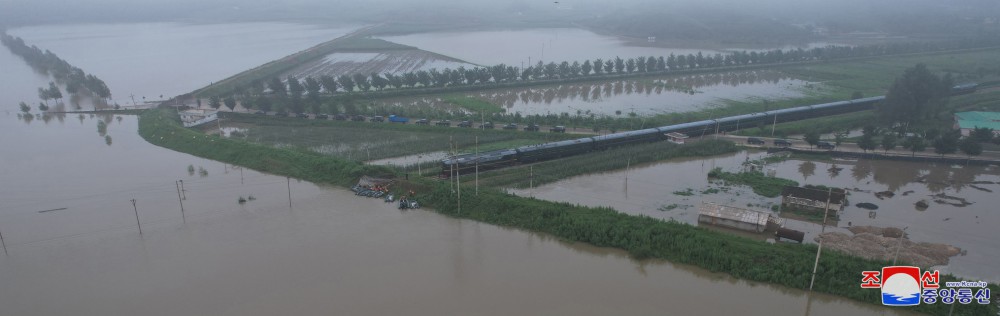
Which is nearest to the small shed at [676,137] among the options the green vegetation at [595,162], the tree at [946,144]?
the green vegetation at [595,162]

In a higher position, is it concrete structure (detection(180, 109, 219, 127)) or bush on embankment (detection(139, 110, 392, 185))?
concrete structure (detection(180, 109, 219, 127))

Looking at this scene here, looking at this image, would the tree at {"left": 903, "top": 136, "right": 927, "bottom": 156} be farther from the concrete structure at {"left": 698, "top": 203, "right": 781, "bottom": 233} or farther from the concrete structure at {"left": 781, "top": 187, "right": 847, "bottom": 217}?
the concrete structure at {"left": 698, "top": 203, "right": 781, "bottom": 233}

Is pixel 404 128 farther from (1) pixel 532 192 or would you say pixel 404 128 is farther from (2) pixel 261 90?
(2) pixel 261 90

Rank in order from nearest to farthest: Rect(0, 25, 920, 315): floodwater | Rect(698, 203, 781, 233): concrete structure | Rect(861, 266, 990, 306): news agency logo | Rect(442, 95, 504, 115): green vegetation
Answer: Rect(861, 266, 990, 306): news agency logo < Rect(0, 25, 920, 315): floodwater < Rect(698, 203, 781, 233): concrete structure < Rect(442, 95, 504, 115): green vegetation

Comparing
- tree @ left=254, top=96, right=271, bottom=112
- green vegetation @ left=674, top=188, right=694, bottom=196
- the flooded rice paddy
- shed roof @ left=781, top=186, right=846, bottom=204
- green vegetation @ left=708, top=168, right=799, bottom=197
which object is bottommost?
green vegetation @ left=674, top=188, right=694, bottom=196

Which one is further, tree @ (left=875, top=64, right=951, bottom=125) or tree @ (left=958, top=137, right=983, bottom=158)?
tree @ (left=875, top=64, right=951, bottom=125)

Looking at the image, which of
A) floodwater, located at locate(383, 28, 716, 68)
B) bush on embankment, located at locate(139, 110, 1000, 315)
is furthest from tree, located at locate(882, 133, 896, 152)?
floodwater, located at locate(383, 28, 716, 68)
